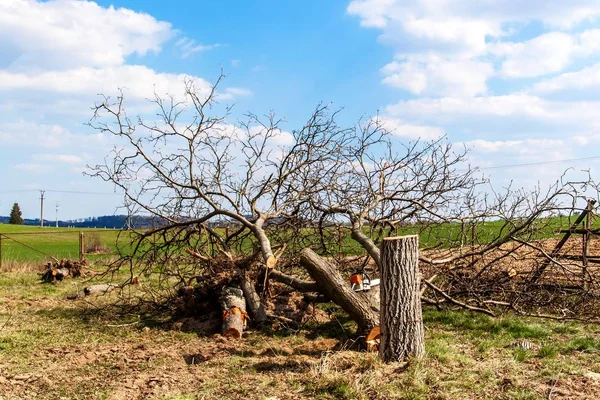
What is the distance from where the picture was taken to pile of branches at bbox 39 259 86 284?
38.9ft

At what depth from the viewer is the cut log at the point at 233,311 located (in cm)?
618

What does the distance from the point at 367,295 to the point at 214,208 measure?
8.35ft

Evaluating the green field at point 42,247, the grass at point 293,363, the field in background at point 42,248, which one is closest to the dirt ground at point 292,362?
the grass at point 293,363

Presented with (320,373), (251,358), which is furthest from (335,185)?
(320,373)

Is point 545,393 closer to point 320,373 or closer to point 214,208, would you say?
point 320,373

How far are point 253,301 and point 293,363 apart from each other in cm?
192

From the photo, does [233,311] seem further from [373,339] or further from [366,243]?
[366,243]

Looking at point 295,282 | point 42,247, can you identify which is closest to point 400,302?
point 295,282

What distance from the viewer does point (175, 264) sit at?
7.98m

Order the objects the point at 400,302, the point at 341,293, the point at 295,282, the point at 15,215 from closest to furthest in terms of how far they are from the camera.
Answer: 1. the point at 400,302
2. the point at 341,293
3. the point at 295,282
4. the point at 15,215

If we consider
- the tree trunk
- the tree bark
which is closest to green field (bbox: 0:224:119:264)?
the tree bark

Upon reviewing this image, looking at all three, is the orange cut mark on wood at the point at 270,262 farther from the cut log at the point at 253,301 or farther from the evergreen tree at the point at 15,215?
the evergreen tree at the point at 15,215

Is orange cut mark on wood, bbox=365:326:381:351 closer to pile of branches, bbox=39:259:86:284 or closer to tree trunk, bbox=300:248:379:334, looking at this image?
tree trunk, bbox=300:248:379:334

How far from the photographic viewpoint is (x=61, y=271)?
1203 cm
